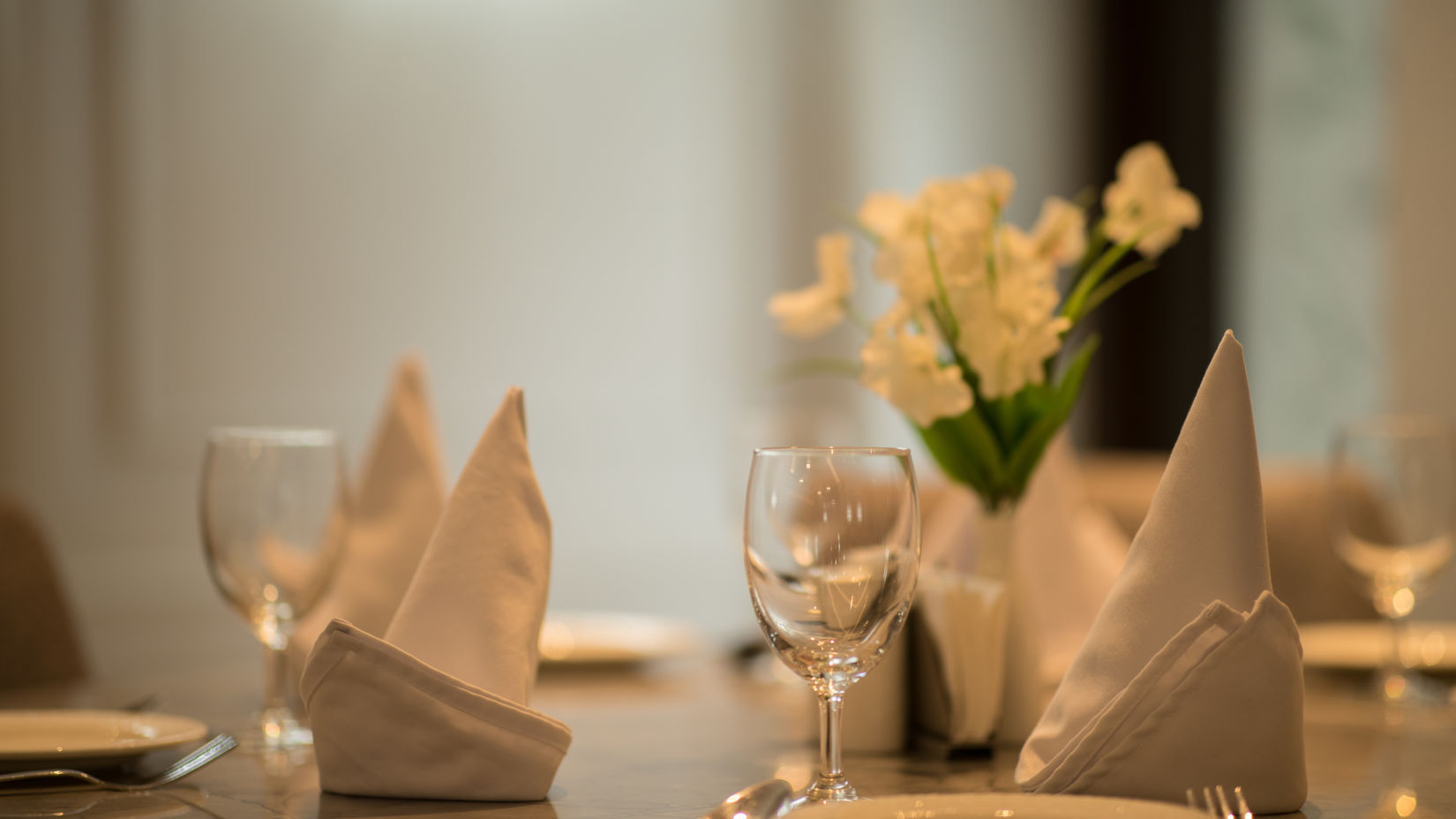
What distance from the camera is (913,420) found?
0.98 m

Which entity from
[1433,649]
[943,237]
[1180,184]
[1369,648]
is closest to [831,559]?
[943,237]

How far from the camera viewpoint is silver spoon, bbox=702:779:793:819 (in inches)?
25.9

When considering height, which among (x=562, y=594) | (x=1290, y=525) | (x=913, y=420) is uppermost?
(x=913, y=420)

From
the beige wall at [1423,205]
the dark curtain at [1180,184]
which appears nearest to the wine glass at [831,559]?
the beige wall at [1423,205]

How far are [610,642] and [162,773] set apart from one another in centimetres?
67

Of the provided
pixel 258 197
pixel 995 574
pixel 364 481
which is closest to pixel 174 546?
pixel 258 197

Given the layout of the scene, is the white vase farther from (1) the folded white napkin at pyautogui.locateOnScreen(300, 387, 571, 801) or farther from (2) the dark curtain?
(2) the dark curtain

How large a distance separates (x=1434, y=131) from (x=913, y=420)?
263cm

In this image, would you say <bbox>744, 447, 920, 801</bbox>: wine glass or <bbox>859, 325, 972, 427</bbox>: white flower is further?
<bbox>859, 325, 972, 427</bbox>: white flower

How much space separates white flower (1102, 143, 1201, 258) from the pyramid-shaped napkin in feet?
1.91

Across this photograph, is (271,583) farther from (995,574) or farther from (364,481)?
(995,574)

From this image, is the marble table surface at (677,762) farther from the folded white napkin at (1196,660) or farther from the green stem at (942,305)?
the green stem at (942,305)

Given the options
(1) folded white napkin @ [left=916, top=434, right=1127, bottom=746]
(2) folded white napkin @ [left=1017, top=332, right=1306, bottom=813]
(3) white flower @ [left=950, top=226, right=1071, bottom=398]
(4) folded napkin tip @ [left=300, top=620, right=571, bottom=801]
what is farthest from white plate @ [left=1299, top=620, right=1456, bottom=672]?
(4) folded napkin tip @ [left=300, top=620, right=571, bottom=801]

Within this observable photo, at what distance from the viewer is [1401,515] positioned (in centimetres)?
130
